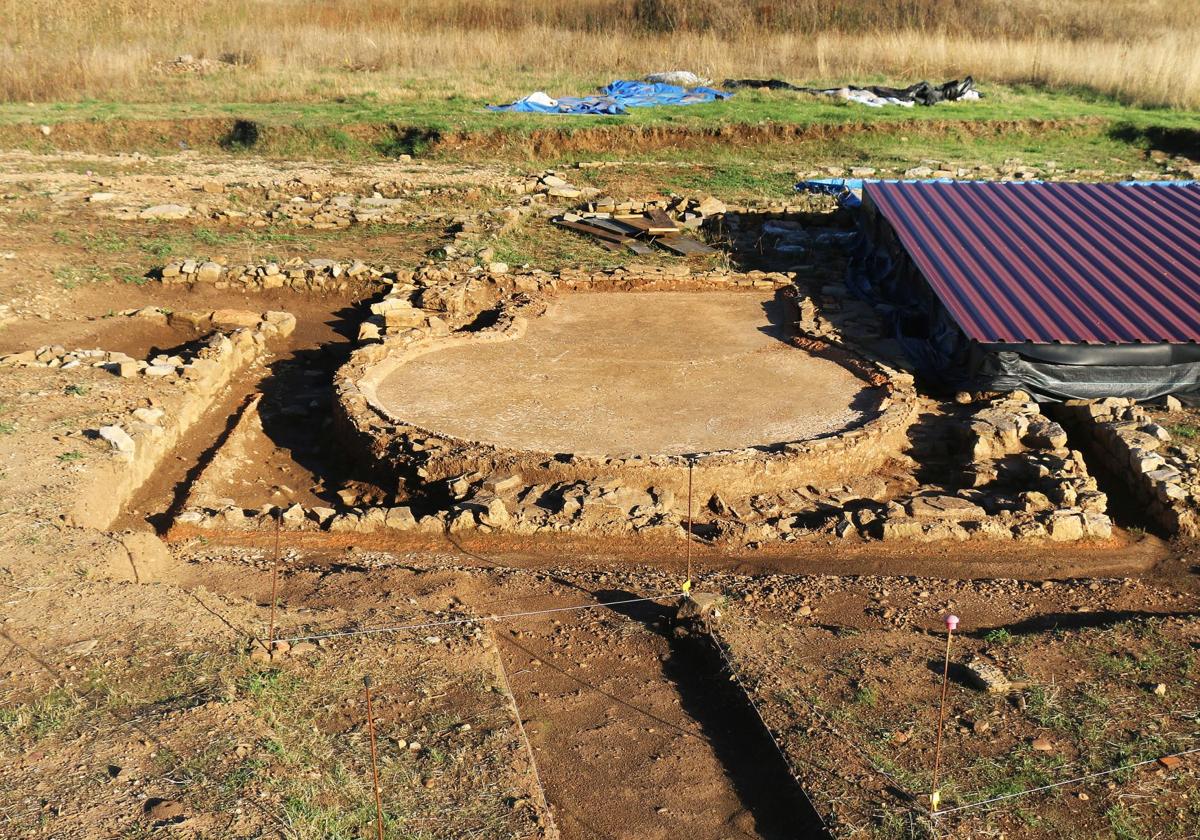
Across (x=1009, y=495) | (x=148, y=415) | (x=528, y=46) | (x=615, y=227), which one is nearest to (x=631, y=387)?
(x=1009, y=495)

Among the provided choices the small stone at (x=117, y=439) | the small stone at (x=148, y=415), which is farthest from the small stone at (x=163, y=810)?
the small stone at (x=148, y=415)

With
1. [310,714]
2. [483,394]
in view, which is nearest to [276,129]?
[483,394]

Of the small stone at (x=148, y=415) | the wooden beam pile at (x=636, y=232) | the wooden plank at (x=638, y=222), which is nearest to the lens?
the small stone at (x=148, y=415)

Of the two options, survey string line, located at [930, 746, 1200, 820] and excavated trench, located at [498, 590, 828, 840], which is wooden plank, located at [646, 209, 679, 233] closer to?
excavated trench, located at [498, 590, 828, 840]

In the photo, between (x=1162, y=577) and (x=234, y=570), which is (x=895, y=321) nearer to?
(x=1162, y=577)

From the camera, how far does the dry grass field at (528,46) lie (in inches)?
1046

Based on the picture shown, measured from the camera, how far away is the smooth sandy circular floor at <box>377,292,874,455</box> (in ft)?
34.0

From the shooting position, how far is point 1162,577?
871 cm

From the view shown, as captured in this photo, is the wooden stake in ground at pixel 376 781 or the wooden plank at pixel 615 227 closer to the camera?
the wooden stake in ground at pixel 376 781

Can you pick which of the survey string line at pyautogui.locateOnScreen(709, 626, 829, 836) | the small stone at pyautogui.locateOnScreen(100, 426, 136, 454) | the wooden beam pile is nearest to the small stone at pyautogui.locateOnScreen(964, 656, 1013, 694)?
the survey string line at pyautogui.locateOnScreen(709, 626, 829, 836)

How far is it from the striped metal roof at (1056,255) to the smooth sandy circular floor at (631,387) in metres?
1.99

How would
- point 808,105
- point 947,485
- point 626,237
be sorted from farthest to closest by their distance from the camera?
1. point 808,105
2. point 626,237
3. point 947,485

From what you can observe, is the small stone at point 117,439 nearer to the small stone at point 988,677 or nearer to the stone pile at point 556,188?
the small stone at point 988,677

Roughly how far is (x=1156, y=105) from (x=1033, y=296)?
18939mm
